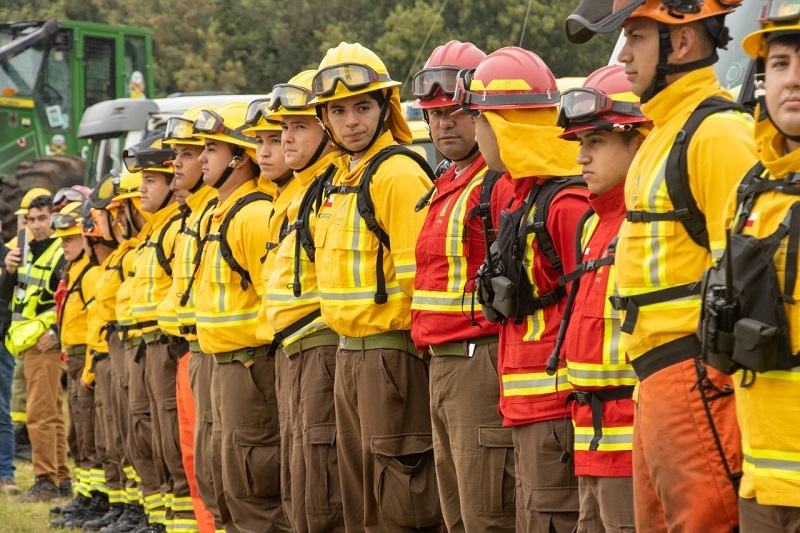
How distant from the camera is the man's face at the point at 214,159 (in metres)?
9.02

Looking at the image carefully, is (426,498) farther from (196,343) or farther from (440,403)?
(196,343)

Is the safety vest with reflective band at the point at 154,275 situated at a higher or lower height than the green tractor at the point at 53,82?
lower

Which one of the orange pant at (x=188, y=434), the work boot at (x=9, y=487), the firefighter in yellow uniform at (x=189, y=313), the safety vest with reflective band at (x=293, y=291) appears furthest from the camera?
the work boot at (x=9, y=487)

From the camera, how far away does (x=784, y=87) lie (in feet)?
12.7

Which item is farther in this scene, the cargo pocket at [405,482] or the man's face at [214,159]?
the man's face at [214,159]

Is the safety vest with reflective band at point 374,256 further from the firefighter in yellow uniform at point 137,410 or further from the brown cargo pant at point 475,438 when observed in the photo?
the firefighter in yellow uniform at point 137,410

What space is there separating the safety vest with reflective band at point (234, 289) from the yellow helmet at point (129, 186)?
3.11 meters

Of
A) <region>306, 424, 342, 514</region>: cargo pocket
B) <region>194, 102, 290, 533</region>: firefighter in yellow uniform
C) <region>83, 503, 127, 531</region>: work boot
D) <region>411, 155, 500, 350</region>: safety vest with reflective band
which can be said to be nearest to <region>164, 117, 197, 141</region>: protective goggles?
<region>194, 102, 290, 533</region>: firefighter in yellow uniform

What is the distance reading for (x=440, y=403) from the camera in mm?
6168

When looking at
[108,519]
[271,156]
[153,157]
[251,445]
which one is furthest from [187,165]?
[108,519]

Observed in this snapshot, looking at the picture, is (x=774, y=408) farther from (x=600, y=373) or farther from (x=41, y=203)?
(x=41, y=203)

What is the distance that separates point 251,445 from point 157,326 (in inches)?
86.1

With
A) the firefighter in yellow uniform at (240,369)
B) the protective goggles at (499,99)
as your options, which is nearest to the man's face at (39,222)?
the firefighter in yellow uniform at (240,369)

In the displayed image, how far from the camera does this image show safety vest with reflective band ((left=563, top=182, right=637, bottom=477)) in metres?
5.00
